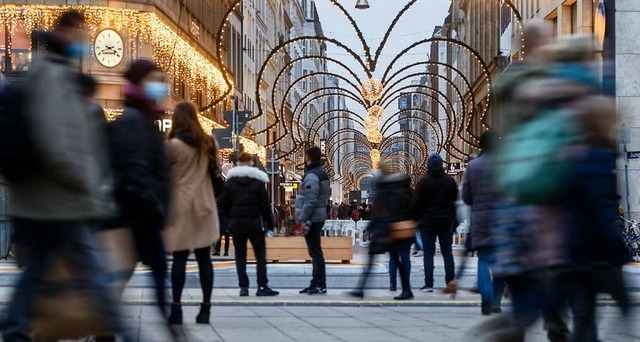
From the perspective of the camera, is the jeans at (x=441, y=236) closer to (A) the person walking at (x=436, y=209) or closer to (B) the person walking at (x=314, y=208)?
(A) the person walking at (x=436, y=209)

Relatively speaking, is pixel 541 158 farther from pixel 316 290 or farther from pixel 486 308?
pixel 316 290

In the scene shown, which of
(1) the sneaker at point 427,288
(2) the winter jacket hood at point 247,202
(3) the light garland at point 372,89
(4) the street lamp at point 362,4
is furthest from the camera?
(3) the light garland at point 372,89

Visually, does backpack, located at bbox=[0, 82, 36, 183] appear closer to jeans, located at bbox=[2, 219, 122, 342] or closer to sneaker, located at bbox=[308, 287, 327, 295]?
jeans, located at bbox=[2, 219, 122, 342]

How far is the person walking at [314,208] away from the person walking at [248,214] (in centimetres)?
47

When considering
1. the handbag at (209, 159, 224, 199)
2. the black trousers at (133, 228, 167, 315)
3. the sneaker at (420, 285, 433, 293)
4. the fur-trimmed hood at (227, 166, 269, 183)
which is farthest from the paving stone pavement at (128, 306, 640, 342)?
the sneaker at (420, 285, 433, 293)

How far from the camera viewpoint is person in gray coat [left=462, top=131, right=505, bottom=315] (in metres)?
12.8

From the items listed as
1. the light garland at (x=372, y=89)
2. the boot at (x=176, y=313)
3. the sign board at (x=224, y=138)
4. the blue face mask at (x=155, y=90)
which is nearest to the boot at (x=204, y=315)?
the boot at (x=176, y=313)

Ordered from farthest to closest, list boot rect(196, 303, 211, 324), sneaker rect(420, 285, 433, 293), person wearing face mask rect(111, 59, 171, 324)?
sneaker rect(420, 285, 433, 293) < boot rect(196, 303, 211, 324) < person wearing face mask rect(111, 59, 171, 324)

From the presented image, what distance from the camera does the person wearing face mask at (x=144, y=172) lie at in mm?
8773

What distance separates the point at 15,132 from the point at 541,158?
2617mm

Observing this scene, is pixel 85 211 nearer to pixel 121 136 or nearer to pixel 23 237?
pixel 23 237

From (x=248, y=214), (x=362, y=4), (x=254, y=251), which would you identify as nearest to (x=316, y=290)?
(x=254, y=251)

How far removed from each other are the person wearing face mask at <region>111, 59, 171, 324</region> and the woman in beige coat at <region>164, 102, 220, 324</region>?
2.10 metres

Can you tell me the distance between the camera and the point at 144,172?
28.8 feet
